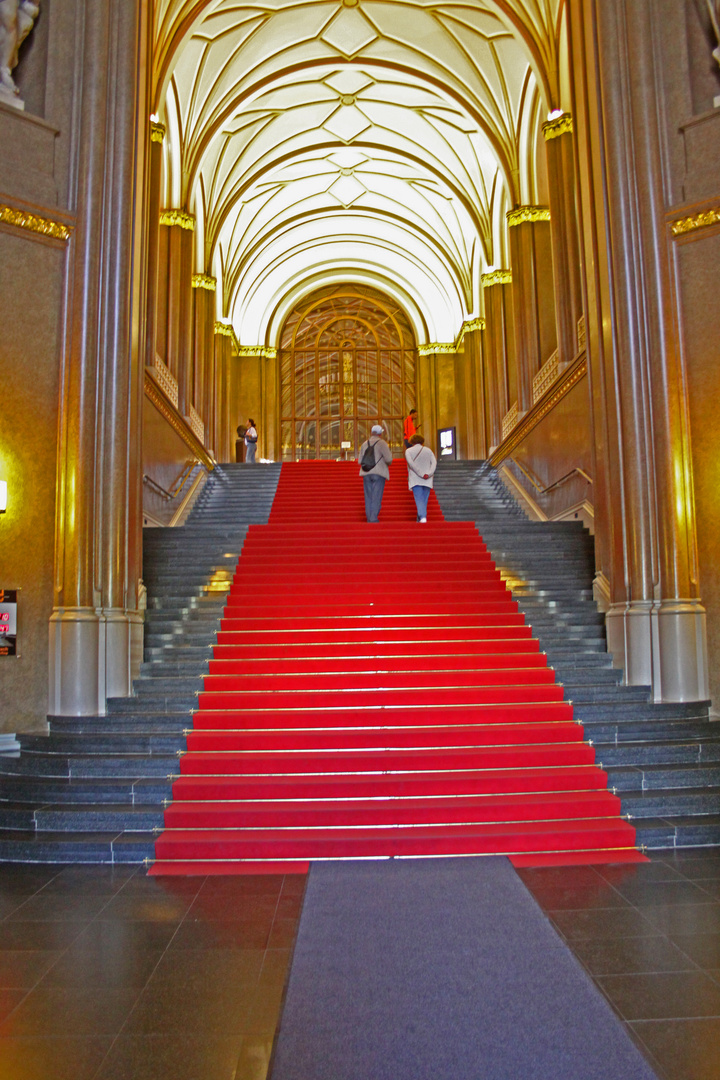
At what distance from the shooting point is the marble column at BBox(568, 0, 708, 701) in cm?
662

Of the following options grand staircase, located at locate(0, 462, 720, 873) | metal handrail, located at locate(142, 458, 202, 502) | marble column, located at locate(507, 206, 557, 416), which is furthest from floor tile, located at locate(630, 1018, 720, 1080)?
marble column, located at locate(507, 206, 557, 416)

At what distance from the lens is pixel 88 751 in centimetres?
572

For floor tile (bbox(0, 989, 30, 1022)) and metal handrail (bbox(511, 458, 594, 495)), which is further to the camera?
metal handrail (bbox(511, 458, 594, 495))

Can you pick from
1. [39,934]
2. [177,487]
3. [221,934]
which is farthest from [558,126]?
[39,934]

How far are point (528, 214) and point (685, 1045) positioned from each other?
48.9 ft

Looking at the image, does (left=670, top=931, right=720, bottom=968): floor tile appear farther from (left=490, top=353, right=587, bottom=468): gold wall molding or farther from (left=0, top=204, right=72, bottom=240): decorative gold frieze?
(left=490, top=353, right=587, bottom=468): gold wall molding

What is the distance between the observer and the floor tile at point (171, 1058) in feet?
8.09

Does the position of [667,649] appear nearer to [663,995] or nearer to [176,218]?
[663,995]

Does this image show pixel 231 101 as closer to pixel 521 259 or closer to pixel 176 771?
A: pixel 521 259

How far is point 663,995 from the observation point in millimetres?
2895

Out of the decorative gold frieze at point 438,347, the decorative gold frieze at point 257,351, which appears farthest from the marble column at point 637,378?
the decorative gold frieze at point 257,351

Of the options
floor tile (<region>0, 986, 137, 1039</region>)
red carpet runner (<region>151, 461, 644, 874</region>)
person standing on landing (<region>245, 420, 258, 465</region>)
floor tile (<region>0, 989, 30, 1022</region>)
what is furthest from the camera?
person standing on landing (<region>245, 420, 258, 465</region>)

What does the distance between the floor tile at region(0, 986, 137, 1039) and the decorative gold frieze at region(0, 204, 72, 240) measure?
5.60 m

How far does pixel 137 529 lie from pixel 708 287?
5.14m
